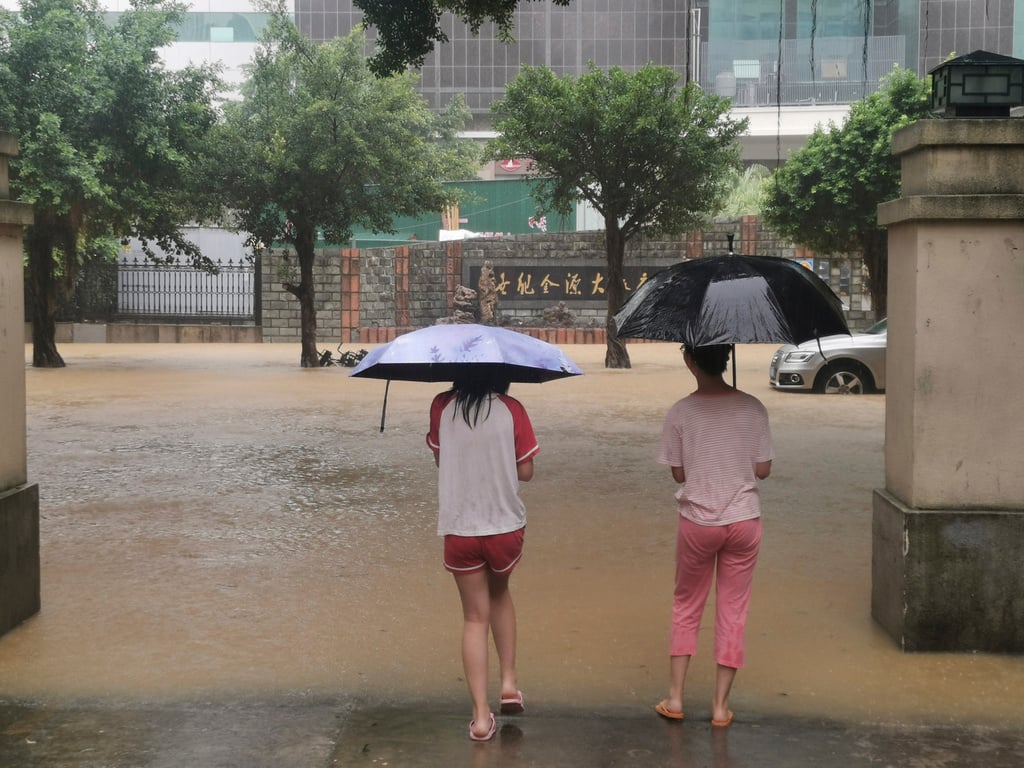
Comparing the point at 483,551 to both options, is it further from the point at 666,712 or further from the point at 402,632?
the point at 402,632

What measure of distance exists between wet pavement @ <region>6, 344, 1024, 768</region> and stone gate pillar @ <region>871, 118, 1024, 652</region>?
0.87ft

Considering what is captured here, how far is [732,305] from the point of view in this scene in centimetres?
443

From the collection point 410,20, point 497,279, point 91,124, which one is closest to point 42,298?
point 91,124

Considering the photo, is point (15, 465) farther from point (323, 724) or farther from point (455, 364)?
point (455, 364)

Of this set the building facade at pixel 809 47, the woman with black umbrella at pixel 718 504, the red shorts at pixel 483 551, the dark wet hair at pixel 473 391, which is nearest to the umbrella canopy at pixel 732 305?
the woman with black umbrella at pixel 718 504

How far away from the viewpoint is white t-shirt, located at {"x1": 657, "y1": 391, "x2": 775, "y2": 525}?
4.36 metres

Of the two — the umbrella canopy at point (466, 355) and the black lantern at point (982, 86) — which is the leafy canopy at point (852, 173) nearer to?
the black lantern at point (982, 86)

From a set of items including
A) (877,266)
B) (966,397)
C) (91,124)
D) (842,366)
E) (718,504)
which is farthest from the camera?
(877,266)

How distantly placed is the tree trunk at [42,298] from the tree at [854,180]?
1527cm

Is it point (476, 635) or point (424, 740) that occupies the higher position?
point (476, 635)

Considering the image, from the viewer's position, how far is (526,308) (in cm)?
3275

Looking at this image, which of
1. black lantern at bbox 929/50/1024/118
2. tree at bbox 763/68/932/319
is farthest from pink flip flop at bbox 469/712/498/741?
tree at bbox 763/68/932/319

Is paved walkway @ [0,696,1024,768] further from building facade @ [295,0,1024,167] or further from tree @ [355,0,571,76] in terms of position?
building facade @ [295,0,1024,167]

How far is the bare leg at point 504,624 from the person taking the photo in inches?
170
